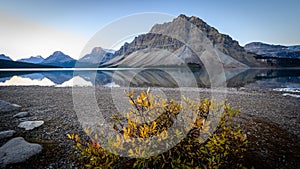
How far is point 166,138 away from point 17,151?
6.14 metres

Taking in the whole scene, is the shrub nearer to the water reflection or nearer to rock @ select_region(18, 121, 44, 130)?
rock @ select_region(18, 121, 44, 130)

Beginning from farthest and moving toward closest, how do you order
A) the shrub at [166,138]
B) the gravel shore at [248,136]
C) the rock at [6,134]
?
the rock at [6,134]
the gravel shore at [248,136]
the shrub at [166,138]

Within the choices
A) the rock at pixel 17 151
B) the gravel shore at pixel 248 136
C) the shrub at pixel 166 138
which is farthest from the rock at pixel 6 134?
the shrub at pixel 166 138

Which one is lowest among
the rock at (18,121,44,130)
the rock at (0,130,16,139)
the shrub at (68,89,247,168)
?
the rock at (0,130,16,139)

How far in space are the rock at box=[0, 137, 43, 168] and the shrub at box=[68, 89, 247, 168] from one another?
419 cm

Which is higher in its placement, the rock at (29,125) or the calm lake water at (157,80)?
the calm lake water at (157,80)

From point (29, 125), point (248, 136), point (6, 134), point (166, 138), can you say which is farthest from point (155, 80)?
point (166, 138)

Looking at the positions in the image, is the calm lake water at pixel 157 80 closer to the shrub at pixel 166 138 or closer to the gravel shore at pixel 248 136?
the gravel shore at pixel 248 136

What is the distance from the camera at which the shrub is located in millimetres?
3316

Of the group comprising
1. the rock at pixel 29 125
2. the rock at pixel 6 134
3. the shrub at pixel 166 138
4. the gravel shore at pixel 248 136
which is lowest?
the gravel shore at pixel 248 136

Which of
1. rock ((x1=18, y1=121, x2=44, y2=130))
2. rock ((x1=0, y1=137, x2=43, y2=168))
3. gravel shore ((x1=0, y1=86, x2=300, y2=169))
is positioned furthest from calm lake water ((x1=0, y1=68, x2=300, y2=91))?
rock ((x1=0, y1=137, x2=43, y2=168))

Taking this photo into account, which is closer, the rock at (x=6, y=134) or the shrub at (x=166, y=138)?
the shrub at (x=166, y=138)

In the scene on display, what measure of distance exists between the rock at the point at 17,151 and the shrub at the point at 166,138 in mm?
4188

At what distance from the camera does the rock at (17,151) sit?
6168 mm
